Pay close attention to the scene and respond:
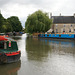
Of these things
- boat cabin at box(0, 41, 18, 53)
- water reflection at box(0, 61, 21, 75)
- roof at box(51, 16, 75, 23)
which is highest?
roof at box(51, 16, 75, 23)

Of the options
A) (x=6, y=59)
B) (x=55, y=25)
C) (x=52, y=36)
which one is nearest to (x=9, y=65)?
(x=6, y=59)

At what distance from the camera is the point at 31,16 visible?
165 feet

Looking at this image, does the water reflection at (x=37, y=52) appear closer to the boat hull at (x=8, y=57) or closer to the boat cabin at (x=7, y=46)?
the boat cabin at (x=7, y=46)

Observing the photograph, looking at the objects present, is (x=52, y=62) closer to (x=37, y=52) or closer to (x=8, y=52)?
(x=8, y=52)

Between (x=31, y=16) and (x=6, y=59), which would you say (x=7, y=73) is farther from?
(x=31, y=16)

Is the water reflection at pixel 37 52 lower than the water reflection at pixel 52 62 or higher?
higher

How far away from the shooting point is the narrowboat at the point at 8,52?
9.62 m

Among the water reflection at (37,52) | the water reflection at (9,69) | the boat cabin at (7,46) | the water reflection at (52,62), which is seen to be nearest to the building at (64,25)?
the water reflection at (37,52)

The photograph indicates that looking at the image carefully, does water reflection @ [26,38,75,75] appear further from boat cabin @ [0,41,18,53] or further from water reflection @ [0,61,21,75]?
boat cabin @ [0,41,18,53]

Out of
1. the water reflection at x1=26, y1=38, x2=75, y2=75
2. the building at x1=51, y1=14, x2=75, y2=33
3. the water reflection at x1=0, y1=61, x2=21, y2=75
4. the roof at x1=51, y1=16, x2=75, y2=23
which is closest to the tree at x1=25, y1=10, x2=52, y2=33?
the building at x1=51, y1=14, x2=75, y2=33

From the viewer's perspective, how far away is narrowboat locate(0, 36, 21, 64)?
9.62 metres

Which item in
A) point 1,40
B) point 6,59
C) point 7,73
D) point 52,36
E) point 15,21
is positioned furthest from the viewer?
point 15,21

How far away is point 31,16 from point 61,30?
85.6ft

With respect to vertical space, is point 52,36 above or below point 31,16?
below
